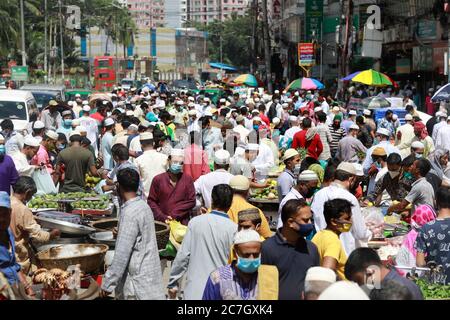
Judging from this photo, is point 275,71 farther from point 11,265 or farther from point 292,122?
point 11,265

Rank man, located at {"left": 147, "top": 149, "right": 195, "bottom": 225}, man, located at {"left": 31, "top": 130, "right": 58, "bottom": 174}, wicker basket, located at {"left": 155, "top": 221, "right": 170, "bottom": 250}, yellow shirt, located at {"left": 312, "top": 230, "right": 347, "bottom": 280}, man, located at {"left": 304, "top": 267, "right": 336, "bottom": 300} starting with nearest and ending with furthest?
man, located at {"left": 304, "top": 267, "right": 336, "bottom": 300} < yellow shirt, located at {"left": 312, "top": 230, "right": 347, "bottom": 280} < wicker basket, located at {"left": 155, "top": 221, "right": 170, "bottom": 250} < man, located at {"left": 147, "top": 149, "right": 195, "bottom": 225} < man, located at {"left": 31, "top": 130, "right": 58, "bottom": 174}

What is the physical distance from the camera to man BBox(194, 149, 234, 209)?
11.0 meters

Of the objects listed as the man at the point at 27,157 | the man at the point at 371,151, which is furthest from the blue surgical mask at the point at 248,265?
the man at the point at 371,151

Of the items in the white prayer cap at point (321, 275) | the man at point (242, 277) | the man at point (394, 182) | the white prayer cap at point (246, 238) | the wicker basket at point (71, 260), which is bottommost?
the wicker basket at point (71, 260)

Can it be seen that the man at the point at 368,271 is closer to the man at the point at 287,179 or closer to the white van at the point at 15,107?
the man at the point at 287,179

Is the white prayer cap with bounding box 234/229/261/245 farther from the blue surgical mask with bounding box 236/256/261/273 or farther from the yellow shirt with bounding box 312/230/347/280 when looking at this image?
the yellow shirt with bounding box 312/230/347/280

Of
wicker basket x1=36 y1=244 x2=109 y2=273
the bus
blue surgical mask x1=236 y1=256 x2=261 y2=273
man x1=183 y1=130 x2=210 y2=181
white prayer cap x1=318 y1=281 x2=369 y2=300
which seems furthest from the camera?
the bus

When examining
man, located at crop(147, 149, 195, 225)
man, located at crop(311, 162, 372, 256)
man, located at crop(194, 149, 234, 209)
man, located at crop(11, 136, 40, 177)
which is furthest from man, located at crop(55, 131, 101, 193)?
man, located at crop(311, 162, 372, 256)

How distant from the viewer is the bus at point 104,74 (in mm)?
86312

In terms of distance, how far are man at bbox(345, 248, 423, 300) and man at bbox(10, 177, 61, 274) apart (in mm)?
3529

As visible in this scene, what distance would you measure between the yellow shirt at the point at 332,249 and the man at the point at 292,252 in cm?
32

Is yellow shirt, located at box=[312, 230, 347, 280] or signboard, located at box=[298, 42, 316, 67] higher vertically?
signboard, located at box=[298, 42, 316, 67]

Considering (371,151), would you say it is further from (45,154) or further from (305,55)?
(305,55)

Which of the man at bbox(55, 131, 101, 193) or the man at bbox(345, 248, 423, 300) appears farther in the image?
the man at bbox(55, 131, 101, 193)
